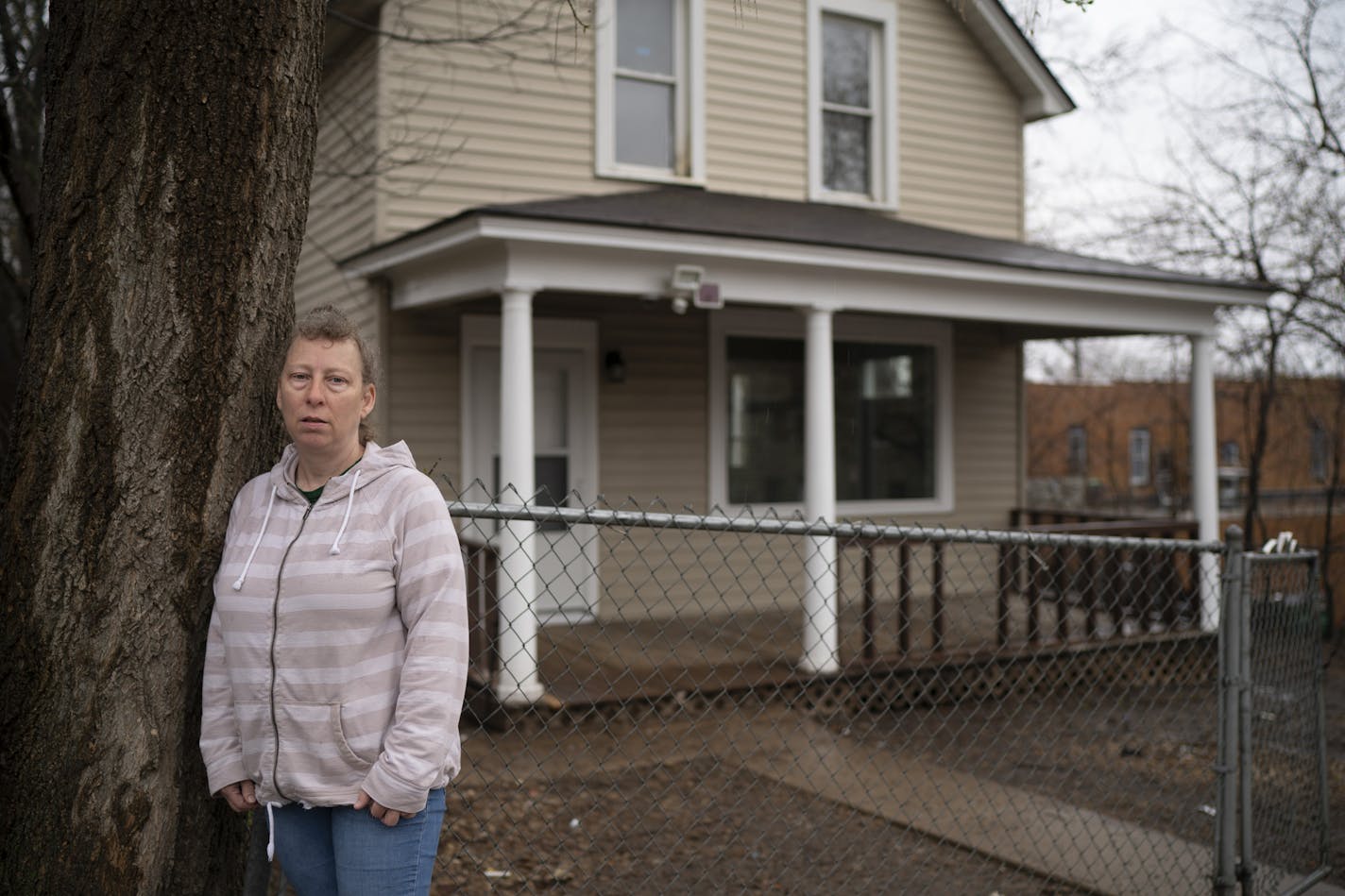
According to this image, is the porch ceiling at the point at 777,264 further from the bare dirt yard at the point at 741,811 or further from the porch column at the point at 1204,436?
the bare dirt yard at the point at 741,811

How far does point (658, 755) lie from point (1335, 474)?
407 inches

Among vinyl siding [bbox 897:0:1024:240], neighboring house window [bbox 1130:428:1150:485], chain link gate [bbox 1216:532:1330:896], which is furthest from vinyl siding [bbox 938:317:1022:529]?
neighboring house window [bbox 1130:428:1150:485]

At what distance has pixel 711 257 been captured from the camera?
789 cm

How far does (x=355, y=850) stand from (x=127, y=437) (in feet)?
2.86

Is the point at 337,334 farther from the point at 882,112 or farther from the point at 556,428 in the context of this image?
the point at 882,112

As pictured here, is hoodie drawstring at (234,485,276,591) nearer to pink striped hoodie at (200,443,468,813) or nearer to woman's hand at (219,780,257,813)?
pink striped hoodie at (200,443,468,813)

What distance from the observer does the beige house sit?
809 centimetres

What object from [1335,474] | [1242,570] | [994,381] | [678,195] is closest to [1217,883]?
[1242,570]

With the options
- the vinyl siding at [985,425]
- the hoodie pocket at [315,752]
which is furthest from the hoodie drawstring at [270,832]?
the vinyl siding at [985,425]

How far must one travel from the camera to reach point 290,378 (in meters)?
2.16

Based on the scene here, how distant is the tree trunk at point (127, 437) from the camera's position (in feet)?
7.05

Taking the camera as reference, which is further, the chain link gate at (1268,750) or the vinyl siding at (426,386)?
the vinyl siding at (426,386)

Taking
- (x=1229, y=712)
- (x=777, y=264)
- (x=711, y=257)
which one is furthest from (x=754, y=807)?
(x=777, y=264)

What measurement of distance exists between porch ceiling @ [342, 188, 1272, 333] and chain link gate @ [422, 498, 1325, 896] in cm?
176
